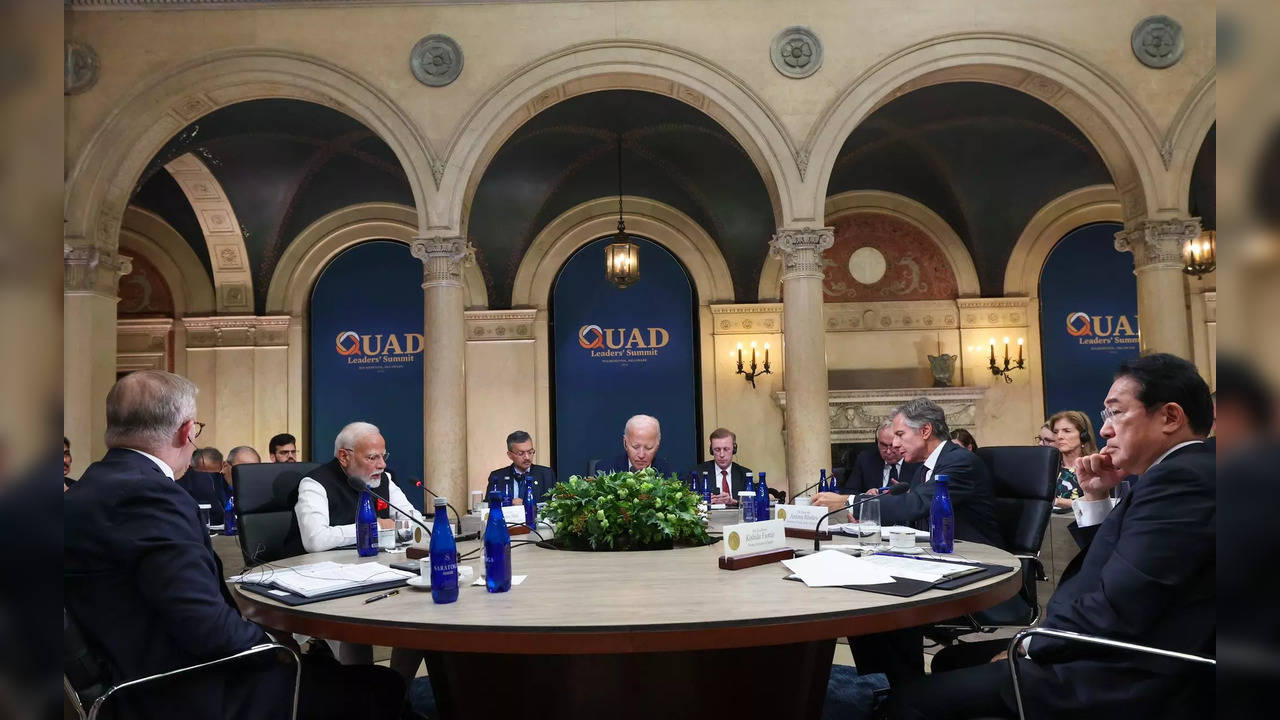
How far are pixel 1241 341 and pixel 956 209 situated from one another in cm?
1144

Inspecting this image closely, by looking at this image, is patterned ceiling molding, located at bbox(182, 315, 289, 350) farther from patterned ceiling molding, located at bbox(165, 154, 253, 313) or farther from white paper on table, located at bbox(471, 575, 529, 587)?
white paper on table, located at bbox(471, 575, 529, 587)

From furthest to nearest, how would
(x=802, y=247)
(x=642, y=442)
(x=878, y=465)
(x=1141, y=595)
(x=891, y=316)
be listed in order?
(x=891, y=316)
(x=802, y=247)
(x=878, y=465)
(x=642, y=442)
(x=1141, y=595)

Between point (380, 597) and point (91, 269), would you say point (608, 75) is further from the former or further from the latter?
point (380, 597)

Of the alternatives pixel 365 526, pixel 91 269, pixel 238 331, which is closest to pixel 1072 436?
pixel 365 526

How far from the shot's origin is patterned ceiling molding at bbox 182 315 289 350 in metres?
11.0

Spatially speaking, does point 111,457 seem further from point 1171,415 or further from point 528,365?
point 528,365

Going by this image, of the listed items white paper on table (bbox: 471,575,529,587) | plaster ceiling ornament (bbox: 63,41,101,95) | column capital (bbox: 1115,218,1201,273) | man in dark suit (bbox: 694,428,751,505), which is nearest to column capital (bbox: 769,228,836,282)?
man in dark suit (bbox: 694,428,751,505)

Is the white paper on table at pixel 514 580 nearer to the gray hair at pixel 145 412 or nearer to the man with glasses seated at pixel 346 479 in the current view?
the gray hair at pixel 145 412

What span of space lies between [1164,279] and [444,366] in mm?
6724

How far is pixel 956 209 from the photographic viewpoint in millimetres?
11016

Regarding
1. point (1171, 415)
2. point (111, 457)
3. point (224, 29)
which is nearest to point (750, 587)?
point (1171, 415)

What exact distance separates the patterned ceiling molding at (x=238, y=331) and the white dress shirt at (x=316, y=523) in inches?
312

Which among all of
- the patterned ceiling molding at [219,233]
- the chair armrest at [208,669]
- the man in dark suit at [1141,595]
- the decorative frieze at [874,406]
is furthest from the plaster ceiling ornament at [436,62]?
the man in dark suit at [1141,595]

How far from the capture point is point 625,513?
3242mm
